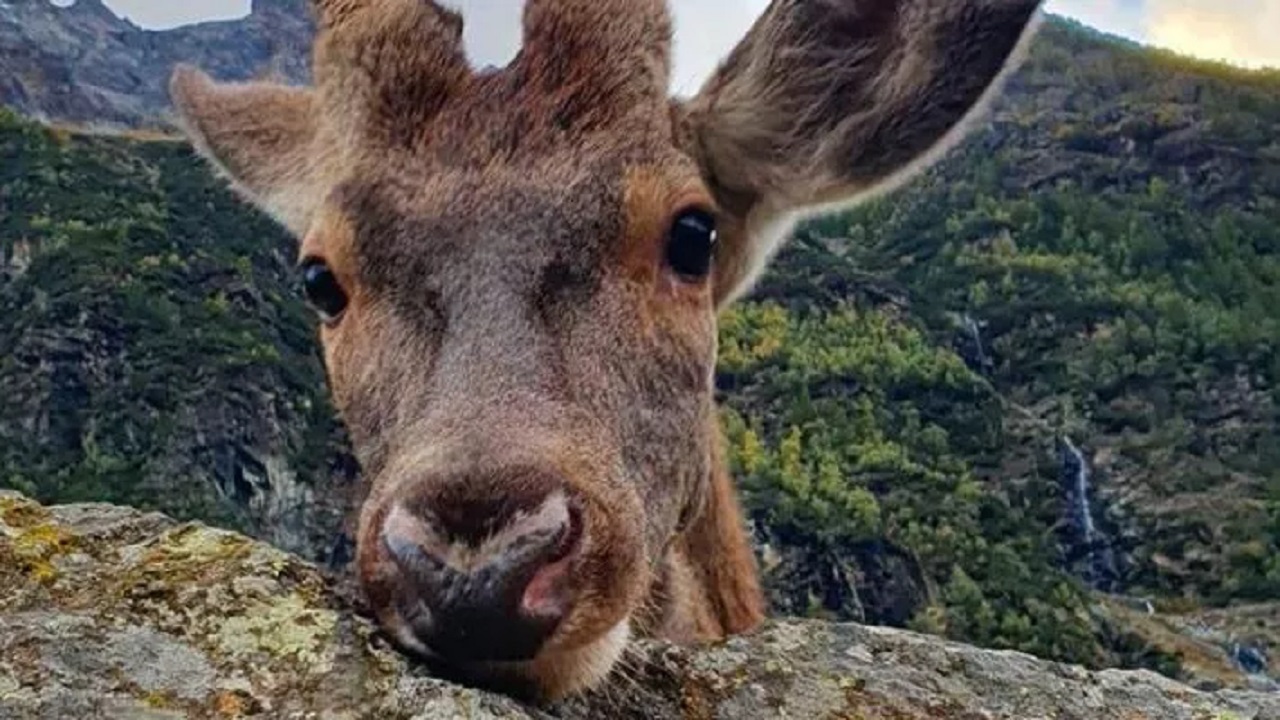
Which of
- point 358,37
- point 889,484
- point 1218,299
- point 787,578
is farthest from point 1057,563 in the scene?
point 358,37

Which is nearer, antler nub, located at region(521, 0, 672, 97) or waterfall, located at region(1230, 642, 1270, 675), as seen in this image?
antler nub, located at region(521, 0, 672, 97)

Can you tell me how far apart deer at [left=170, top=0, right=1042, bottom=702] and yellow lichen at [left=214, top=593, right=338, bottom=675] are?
168 mm

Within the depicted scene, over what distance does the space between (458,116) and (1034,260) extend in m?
170

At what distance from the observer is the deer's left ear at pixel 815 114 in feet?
22.5

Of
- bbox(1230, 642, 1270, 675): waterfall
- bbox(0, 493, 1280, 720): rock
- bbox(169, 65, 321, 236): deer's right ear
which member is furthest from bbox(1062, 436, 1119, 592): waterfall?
bbox(0, 493, 1280, 720): rock

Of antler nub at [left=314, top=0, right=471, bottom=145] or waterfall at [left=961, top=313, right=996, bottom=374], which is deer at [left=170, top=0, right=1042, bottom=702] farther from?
waterfall at [left=961, top=313, right=996, bottom=374]

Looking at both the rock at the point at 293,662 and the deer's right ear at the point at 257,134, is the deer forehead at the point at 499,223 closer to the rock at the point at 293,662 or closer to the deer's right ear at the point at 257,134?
the rock at the point at 293,662

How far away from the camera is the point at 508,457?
14.3 feet

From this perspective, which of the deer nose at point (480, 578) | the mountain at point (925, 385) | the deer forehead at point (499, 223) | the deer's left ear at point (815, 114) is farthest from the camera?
the mountain at point (925, 385)

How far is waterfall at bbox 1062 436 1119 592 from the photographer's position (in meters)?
126

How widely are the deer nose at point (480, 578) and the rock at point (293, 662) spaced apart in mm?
137

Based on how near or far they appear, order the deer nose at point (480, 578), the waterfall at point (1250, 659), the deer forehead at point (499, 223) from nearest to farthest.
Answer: the deer nose at point (480, 578), the deer forehead at point (499, 223), the waterfall at point (1250, 659)

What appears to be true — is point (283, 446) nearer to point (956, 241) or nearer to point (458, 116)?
point (956, 241)

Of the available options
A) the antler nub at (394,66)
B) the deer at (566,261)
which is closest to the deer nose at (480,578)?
the deer at (566,261)
